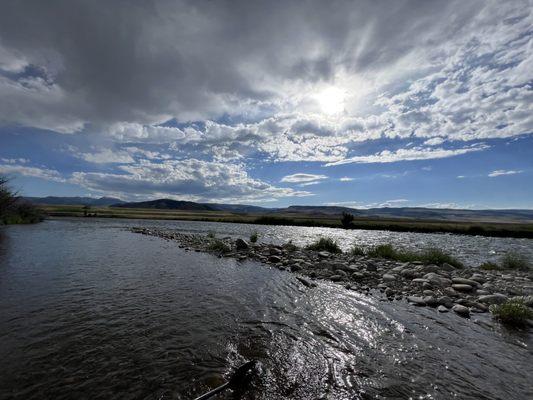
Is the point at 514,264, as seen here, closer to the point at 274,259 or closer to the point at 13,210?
the point at 274,259

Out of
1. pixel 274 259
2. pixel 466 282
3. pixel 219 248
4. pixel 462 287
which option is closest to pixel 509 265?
pixel 466 282

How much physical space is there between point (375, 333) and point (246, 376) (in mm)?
5636

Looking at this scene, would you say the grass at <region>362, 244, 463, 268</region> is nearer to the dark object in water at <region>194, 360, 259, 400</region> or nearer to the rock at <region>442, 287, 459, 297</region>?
the rock at <region>442, 287, 459, 297</region>

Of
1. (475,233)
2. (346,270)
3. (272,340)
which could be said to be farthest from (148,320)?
(475,233)

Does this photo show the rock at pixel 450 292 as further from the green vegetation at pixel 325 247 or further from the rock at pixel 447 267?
the green vegetation at pixel 325 247

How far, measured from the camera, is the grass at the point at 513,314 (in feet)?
39.3

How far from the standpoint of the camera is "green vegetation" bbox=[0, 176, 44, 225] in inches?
Result: 2109

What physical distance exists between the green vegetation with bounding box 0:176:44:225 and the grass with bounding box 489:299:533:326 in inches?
2763

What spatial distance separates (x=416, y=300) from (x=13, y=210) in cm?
8216

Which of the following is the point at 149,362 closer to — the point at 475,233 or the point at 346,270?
the point at 346,270

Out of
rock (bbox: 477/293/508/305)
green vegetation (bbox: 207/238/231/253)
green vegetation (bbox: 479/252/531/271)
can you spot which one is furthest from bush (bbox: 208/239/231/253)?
green vegetation (bbox: 479/252/531/271)

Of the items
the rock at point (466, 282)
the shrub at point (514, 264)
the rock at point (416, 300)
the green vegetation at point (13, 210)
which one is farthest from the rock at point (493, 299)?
the green vegetation at point (13, 210)

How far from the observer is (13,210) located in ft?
213

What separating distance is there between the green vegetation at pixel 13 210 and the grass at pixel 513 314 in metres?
70.2
